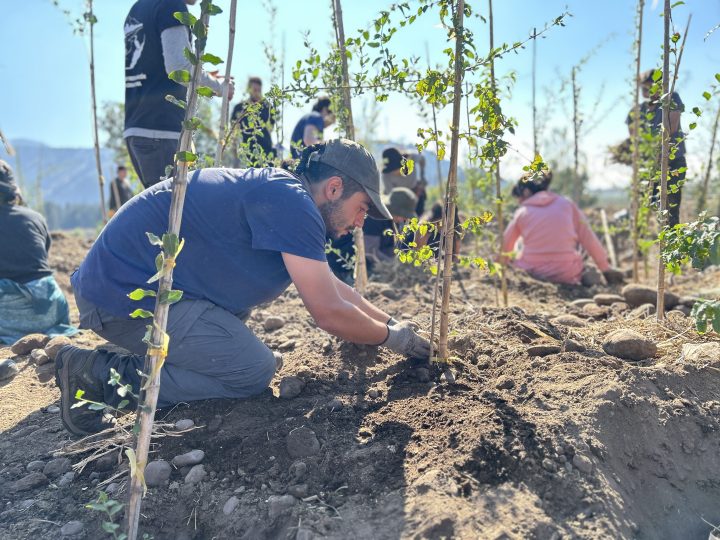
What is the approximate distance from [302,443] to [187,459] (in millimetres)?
429

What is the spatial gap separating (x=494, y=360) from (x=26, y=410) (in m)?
2.26

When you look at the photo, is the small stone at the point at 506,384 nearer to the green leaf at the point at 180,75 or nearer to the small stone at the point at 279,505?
the small stone at the point at 279,505

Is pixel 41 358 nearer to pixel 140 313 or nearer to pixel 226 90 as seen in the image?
pixel 226 90

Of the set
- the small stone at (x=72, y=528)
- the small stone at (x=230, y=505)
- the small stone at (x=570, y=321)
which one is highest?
the small stone at (x=570, y=321)

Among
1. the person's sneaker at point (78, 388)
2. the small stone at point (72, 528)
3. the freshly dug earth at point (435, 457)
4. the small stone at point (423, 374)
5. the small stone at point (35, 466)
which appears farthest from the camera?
the small stone at point (423, 374)

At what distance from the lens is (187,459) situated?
2086mm

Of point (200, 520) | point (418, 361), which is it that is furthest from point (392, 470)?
point (418, 361)

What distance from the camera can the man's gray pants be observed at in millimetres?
2379

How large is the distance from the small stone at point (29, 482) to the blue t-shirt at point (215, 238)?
664 mm

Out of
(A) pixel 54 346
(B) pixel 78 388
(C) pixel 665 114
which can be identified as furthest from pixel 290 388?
(C) pixel 665 114

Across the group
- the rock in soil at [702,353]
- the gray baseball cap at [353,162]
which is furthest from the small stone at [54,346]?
the rock in soil at [702,353]

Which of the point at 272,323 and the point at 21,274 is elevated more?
the point at 21,274

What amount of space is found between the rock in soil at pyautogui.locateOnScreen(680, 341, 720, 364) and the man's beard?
158 cm

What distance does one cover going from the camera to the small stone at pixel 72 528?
72.7 inches
